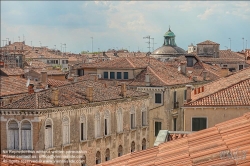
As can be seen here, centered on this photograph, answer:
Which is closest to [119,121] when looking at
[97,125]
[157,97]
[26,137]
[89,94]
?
Result: [97,125]

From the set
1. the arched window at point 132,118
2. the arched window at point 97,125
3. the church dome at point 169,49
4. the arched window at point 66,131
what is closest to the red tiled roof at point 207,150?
the arched window at point 66,131

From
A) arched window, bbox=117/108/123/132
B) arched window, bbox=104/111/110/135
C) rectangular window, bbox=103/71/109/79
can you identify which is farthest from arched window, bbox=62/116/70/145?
rectangular window, bbox=103/71/109/79

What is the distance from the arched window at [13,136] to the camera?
1652cm

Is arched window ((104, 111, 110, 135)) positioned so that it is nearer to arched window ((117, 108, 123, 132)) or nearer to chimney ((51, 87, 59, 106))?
arched window ((117, 108, 123, 132))

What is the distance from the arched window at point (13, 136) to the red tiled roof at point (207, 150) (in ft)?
40.7

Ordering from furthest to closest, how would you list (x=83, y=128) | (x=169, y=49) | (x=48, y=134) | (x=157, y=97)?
(x=169, y=49) → (x=157, y=97) → (x=83, y=128) → (x=48, y=134)

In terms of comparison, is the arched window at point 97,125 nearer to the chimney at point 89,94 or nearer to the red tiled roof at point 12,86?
the chimney at point 89,94

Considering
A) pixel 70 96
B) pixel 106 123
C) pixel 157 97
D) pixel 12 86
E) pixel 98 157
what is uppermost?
pixel 12 86

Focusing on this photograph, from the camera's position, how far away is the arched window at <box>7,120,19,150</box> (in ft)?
54.2

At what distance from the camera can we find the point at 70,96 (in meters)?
19.3

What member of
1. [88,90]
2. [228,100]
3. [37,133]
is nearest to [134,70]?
[88,90]

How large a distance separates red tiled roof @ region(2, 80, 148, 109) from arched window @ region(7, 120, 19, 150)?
61 centimetres

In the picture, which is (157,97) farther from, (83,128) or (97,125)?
(83,128)

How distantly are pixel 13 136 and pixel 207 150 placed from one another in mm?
13340
